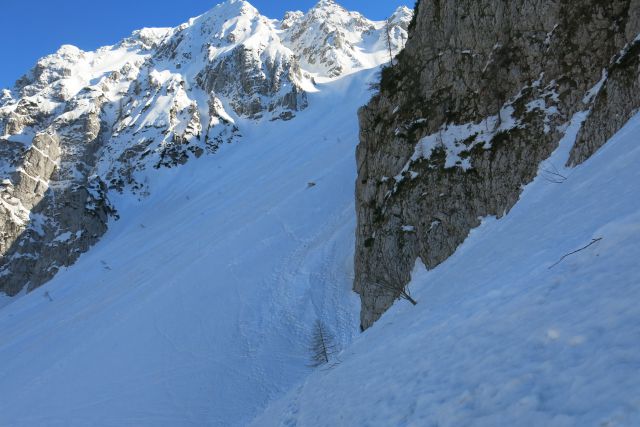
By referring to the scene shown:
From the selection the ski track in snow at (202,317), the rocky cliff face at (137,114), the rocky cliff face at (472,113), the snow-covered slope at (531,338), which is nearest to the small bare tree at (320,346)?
the ski track in snow at (202,317)

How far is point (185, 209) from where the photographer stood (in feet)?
242

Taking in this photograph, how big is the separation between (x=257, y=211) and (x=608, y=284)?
156 ft

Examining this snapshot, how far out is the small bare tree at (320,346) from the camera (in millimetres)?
23047

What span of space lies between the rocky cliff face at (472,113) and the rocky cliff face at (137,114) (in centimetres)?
8630

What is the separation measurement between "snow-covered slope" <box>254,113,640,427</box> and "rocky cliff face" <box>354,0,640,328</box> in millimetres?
6713

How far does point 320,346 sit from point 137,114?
124 metres

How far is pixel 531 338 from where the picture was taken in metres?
5.32

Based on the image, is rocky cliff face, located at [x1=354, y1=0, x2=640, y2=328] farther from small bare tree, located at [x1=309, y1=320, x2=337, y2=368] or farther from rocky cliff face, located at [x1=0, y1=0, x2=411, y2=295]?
rocky cliff face, located at [x1=0, y1=0, x2=411, y2=295]

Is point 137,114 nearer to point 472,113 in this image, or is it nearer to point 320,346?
point 320,346

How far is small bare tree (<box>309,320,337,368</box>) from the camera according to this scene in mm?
23047

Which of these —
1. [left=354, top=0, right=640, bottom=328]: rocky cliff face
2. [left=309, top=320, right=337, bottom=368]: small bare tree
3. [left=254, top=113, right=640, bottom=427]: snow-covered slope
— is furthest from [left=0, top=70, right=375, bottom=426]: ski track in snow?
[left=254, top=113, right=640, bottom=427]: snow-covered slope

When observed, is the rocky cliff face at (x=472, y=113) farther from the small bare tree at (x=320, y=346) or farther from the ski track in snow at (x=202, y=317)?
the ski track in snow at (x=202, y=317)

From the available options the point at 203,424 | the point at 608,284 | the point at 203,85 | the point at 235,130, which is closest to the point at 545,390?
the point at 608,284

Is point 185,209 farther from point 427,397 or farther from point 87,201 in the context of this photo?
point 427,397
